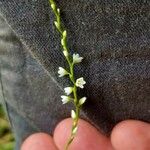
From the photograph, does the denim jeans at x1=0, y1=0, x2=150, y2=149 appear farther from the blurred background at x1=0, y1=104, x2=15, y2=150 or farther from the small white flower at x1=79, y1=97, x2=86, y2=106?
the blurred background at x1=0, y1=104, x2=15, y2=150

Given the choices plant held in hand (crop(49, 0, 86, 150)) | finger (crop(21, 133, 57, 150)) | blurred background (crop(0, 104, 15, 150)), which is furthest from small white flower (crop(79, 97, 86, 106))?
blurred background (crop(0, 104, 15, 150))

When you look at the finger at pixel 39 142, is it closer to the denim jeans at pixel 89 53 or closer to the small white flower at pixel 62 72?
the denim jeans at pixel 89 53

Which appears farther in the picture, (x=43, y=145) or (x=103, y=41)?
(x=43, y=145)

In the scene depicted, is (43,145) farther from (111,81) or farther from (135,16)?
(135,16)

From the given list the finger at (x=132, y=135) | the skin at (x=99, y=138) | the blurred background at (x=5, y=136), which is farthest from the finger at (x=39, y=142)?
the blurred background at (x=5, y=136)

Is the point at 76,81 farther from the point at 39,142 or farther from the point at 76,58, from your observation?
the point at 39,142

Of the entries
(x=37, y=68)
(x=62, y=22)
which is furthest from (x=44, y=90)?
(x=62, y=22)

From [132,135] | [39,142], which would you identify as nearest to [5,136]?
[39,142]
